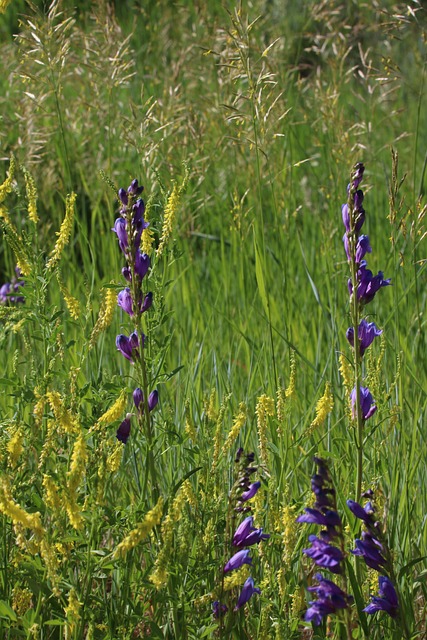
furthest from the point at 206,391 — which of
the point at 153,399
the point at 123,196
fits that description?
the point at 123,196

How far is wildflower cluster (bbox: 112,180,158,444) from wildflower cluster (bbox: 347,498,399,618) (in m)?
0.47

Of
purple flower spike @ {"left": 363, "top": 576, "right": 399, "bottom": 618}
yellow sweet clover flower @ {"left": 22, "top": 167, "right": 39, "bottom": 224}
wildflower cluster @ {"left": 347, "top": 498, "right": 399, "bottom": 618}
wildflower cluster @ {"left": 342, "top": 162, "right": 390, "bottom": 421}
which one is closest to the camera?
wildflower cluster @ {"left": 347, "top": 498, "right": 399, "bottom": 618}

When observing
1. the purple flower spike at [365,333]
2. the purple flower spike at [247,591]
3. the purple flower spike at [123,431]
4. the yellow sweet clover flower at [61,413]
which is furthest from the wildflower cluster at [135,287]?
the purple flower spike at [365,333]

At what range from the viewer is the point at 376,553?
1.63 metres

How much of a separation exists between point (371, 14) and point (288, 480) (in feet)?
23.0

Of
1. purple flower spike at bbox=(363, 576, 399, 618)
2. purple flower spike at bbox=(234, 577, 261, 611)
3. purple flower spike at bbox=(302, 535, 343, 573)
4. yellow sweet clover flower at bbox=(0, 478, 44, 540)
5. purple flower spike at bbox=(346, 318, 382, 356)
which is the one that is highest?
purple flower spike at bbox=(346, 318, 382, 356)

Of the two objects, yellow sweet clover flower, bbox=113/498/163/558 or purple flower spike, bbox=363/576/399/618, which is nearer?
yellow sweet clover flower, bbox=113/498/163/558

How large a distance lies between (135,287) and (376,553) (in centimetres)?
70

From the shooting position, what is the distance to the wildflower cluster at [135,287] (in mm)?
1771

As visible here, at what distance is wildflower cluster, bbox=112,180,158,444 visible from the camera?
1.77 metres

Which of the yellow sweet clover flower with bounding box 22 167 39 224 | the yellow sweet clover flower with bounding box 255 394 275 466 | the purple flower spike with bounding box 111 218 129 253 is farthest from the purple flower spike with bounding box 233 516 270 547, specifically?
the yellow sweet clover flower with bounding box 22 167 39 224

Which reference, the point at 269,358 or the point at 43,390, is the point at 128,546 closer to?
the point at 43,390

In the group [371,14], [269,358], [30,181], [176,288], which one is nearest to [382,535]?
[30,181]

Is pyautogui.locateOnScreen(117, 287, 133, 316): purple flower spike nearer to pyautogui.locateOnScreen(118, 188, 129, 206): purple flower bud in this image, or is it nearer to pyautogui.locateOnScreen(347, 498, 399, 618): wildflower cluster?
pyautogui.locateOnScreen(118, 188, 129, 206): purple flower bud
